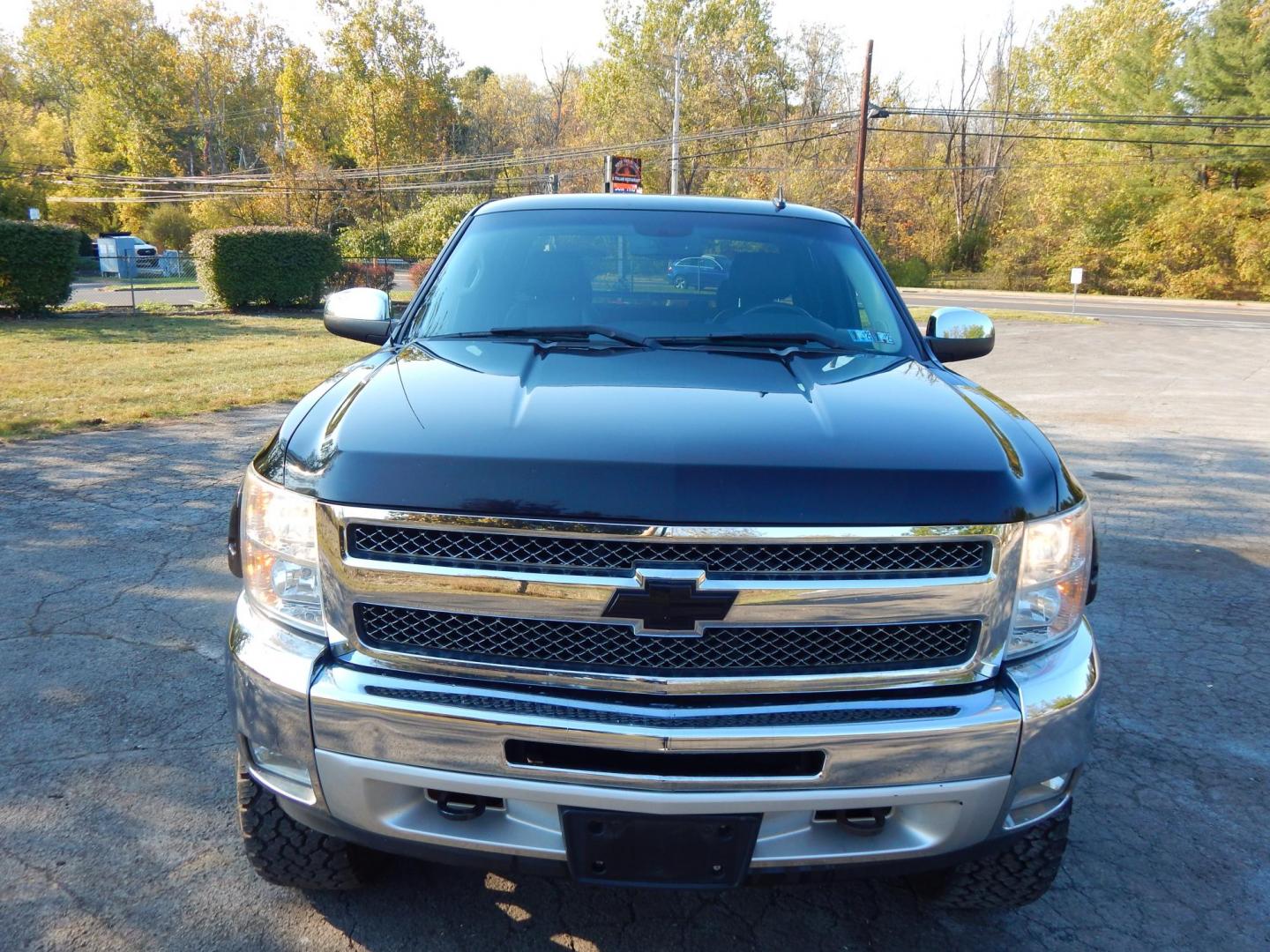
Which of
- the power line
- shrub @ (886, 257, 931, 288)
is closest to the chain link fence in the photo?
shrub @ (886, 257, 931, 288)

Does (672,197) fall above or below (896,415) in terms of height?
above

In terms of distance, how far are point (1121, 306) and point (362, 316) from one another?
39451 mm

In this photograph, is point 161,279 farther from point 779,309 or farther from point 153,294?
point 779,309

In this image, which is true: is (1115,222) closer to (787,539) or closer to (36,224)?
(36,224)

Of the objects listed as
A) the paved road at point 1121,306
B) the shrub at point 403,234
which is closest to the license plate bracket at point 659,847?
the paved road at point 1121,306

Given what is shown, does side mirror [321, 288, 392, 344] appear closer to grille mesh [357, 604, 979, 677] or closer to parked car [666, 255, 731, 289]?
parked car [666, 255, 731, 289]

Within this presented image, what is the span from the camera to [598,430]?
6.94 ft

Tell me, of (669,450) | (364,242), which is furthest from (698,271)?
(364,242)

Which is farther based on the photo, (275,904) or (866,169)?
(866,169)

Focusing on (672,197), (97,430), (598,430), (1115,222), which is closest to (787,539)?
(598,430)

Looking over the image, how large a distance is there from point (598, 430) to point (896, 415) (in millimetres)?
730

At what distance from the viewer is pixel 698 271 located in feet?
11.5

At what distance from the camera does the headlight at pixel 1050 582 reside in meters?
2.07

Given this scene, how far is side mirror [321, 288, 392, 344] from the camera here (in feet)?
11.7
